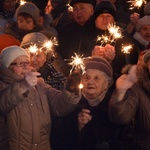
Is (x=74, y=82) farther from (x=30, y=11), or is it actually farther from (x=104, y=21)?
(x=30, y=11)

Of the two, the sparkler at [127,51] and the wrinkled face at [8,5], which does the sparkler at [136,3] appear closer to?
the sparkler at [127,51]

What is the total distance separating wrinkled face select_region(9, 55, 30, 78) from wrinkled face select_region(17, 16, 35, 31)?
1.81m

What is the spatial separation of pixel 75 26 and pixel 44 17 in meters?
0.90

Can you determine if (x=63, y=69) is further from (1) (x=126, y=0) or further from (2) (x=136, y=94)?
(1) (x=126, y=0)

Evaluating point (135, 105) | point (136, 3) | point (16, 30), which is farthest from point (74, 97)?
point (136, 3)

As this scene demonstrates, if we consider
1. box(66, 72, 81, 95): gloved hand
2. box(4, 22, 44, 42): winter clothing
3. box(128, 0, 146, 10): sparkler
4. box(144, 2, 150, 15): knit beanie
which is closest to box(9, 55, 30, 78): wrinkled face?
box(66, 72, 81, 95): gloved hand

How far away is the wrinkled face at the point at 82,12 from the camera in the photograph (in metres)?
8.09

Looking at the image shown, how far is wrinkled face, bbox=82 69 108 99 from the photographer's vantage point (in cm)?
644

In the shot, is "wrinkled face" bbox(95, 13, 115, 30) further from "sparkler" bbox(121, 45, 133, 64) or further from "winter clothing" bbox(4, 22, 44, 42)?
"winter clothing" bbox(4, 22, 44, 42)

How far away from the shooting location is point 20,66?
6.06 meters

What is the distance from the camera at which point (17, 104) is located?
222 inches

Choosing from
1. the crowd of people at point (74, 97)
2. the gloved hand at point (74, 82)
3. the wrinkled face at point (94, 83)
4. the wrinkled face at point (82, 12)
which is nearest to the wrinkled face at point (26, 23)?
the crowd of people at point (74, 97)

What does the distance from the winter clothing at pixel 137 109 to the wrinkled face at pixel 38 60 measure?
1.36 metres

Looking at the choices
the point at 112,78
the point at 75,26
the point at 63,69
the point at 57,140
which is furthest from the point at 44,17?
the point at 57,140
